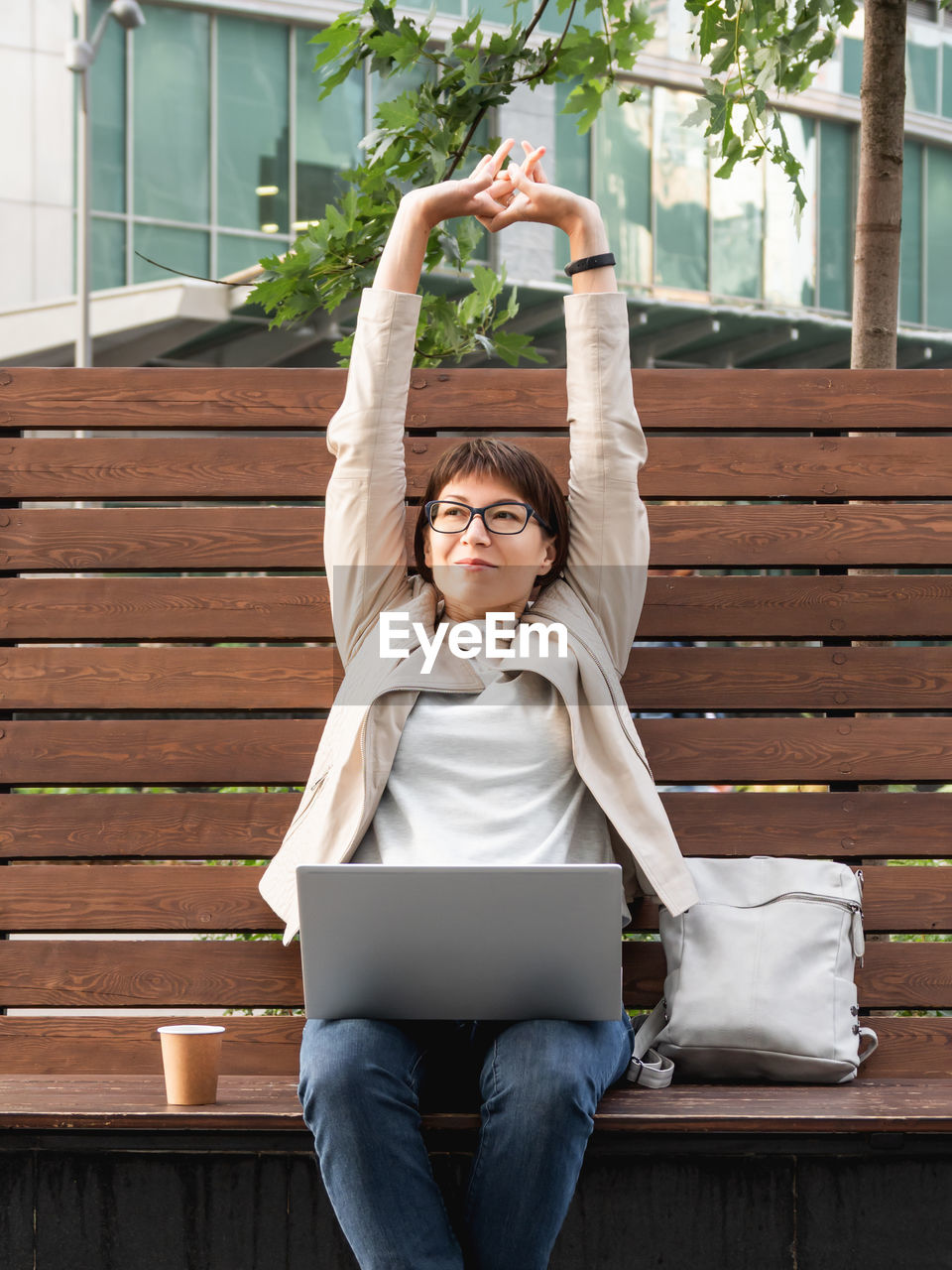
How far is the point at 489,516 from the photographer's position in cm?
318

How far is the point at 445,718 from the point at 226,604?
0.92 m

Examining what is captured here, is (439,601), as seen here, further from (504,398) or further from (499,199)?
(499,199)

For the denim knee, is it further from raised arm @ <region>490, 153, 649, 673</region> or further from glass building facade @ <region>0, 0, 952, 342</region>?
glass building facade @ <region>0, 0, 952, 342</region>

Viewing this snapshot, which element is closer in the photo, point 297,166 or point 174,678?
point 174,678

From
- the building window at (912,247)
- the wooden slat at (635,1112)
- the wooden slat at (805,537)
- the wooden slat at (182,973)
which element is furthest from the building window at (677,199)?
the wooden slat at (635,1112)

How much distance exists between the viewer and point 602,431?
326 centimetres

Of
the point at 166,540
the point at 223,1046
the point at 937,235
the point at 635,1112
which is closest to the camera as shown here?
the point at 635,1112

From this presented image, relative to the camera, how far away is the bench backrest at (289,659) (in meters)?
3.66

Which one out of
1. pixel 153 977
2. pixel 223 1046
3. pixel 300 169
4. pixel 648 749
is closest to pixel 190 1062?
pixel 223 1046

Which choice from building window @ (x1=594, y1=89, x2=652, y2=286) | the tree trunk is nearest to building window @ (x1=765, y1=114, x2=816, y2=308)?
building window @ (x1=594, y1=89, x2=652, y2=286)

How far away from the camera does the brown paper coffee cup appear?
296cm

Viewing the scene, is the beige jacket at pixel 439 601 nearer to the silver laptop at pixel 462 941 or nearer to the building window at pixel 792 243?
the silver laptop at pixel 462 941

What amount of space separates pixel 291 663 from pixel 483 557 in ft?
2.72

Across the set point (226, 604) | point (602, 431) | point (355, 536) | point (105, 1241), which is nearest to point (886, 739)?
point (602, 431)
